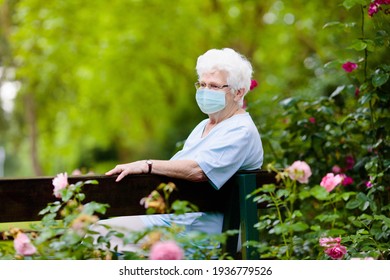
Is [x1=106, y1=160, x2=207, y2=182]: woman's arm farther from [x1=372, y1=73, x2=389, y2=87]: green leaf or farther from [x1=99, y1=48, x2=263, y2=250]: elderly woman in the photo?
[x1=372, y1=73, x2=389, y2=87]: green leaf

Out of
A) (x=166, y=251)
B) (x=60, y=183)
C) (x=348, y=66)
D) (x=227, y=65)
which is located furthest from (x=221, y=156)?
(x=348, y=66)

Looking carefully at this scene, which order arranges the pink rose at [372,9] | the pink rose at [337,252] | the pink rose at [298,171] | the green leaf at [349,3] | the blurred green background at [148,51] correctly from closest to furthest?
the pink rose at [298,171]
the pink rose at [337,252]
the green leaf at [349,3]
the pink rose at [372,9]
the blurred green background at [148,51]

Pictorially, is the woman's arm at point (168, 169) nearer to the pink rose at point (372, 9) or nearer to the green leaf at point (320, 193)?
the green leaf at point (320, 193)

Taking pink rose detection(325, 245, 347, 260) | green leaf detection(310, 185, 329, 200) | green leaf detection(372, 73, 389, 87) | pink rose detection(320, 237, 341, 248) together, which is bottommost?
pink rose detection(325, 245, 347, 260)

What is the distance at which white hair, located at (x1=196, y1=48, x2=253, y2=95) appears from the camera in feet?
11.8

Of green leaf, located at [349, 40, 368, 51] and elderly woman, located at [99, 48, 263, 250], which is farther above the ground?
green leaf, located at [349, 40, 368, 51]

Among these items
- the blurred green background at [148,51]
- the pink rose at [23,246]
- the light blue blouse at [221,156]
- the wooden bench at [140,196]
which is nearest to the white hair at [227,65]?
the light blue blouse at [221,156]

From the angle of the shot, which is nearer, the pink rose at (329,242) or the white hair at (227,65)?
the pink rose at (329,242)

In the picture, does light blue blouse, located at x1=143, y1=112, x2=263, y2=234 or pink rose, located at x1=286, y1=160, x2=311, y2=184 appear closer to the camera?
pink rose, located at x1=286, y1=160, x2=311, y2=184

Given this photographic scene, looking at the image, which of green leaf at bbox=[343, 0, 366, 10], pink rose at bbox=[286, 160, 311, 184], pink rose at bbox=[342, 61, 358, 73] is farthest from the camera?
pink rose at bbox=[342, 61, 358, 73]

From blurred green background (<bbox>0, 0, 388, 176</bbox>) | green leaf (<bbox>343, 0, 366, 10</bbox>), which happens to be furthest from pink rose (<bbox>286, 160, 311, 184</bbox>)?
blurred green background (<bbox>0, 0, 388, 176</bbox>)

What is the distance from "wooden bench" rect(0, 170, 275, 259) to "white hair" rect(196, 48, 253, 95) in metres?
0.54

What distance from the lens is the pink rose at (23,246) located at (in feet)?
8.29
